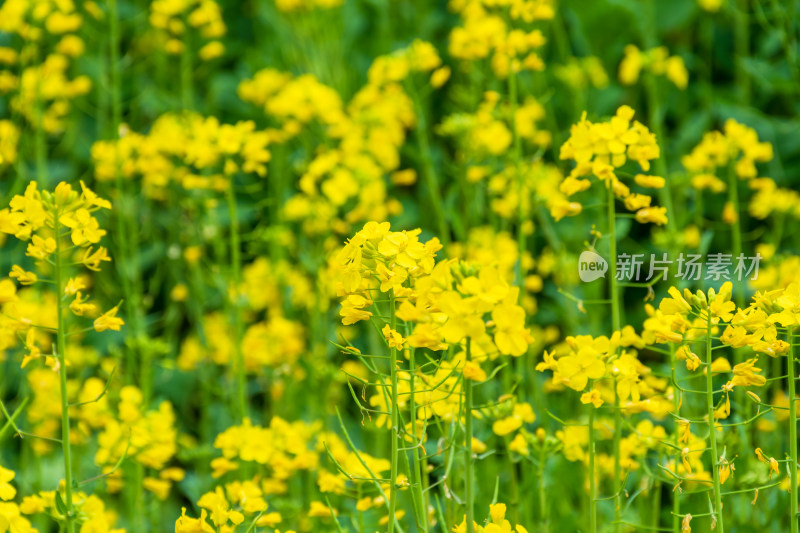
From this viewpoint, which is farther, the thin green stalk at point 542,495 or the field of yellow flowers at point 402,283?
the thin green stalk at point 542,495

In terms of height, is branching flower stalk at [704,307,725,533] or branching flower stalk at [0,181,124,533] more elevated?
branching flower stalk at [0,181,124,533]

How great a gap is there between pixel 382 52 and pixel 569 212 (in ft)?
10.2

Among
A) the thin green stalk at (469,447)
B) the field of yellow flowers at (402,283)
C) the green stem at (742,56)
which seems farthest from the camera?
the green stem at (742,56)

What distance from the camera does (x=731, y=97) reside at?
5035 millimetres

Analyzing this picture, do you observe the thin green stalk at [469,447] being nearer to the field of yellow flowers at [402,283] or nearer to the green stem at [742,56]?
the field of yellow flowers at [402,283]

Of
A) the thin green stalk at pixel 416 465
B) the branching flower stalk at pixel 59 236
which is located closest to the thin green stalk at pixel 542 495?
the thin green stalk at pixel 416 465

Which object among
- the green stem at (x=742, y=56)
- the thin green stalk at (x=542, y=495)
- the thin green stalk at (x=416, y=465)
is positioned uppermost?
the green stem at (x=742, y=56)

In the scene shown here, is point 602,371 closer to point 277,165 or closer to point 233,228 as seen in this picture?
point 233,228

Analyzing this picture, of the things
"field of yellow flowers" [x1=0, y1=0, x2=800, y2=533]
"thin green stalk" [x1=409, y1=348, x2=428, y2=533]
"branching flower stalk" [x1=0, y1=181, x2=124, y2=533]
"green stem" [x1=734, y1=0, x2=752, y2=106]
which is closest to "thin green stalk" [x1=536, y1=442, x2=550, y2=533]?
"field of yellow flowers" [x1=0, y1=0, x2=800, y2=533]

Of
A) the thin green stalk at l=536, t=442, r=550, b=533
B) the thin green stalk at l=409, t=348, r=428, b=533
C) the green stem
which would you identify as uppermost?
the green stem

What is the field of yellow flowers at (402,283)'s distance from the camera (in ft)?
6.21

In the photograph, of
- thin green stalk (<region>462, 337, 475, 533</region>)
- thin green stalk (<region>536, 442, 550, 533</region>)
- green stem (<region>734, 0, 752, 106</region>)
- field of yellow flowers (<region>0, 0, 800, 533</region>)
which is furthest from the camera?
green stem (<region>734, 0, 752, 106</region>)

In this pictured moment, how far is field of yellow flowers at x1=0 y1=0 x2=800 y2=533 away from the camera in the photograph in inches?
74.5

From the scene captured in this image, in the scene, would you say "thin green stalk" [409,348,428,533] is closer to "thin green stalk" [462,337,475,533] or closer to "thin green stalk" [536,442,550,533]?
"thin green stalk" [462,337,475,533]
